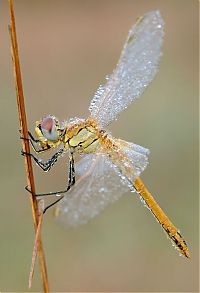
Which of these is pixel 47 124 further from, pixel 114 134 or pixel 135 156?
pixel 114 134

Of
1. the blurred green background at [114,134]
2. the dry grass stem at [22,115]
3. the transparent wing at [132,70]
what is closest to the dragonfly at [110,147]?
the transparent wing at [132,70]

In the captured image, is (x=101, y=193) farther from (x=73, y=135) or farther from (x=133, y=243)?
(x=133, y=243)

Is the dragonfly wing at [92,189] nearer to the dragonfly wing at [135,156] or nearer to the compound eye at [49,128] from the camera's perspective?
the dragonfly wing at [135,156]

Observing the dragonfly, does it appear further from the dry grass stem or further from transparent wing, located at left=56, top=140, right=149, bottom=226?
the dry grass stem

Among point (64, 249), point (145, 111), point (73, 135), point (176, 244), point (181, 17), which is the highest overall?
point (181, 17)

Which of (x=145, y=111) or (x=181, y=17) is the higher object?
(x=181, y=17)

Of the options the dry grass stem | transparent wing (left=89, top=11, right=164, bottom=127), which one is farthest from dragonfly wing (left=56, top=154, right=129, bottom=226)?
the dry grass stem

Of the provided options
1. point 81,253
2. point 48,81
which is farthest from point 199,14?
point 81,253

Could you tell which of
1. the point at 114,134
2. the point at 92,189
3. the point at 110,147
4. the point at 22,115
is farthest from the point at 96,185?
the point at 114,134
